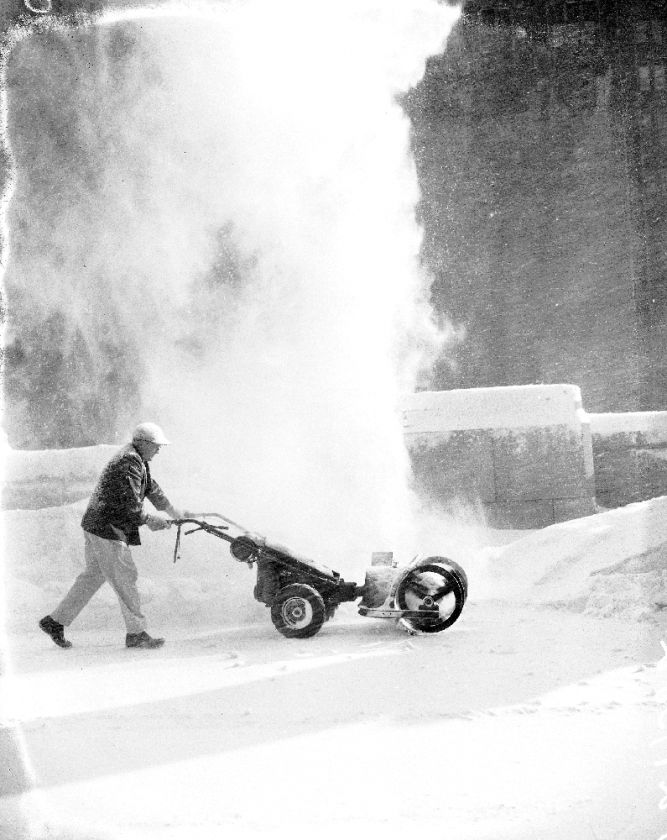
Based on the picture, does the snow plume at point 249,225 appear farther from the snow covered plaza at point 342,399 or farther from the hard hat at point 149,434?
the hard hat at point 149,434

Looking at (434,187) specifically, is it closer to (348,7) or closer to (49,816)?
(348,7)

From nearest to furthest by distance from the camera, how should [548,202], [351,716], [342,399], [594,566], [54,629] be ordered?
[351,716] → [54,629] → [594,566] → [342,399] → [548,202]

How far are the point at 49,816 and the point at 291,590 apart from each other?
2870mm

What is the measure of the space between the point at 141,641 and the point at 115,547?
25.2 inches

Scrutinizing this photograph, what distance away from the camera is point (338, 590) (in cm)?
552

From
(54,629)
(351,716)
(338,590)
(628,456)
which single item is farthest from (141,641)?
(628,456)

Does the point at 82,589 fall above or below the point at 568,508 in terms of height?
above

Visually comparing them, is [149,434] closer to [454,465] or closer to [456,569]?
[456,569]

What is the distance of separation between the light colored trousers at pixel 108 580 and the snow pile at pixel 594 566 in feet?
9.96

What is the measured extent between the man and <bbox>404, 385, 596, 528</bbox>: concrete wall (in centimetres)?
418

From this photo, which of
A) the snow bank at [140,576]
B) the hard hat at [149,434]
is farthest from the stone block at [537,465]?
the hard hat at [149,434]

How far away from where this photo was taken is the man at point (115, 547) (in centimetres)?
539

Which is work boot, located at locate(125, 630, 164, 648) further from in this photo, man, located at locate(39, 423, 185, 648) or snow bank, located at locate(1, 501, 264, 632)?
snow bank, located at locate(1, 501, 264, 632)

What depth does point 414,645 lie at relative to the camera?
506 centimetres
